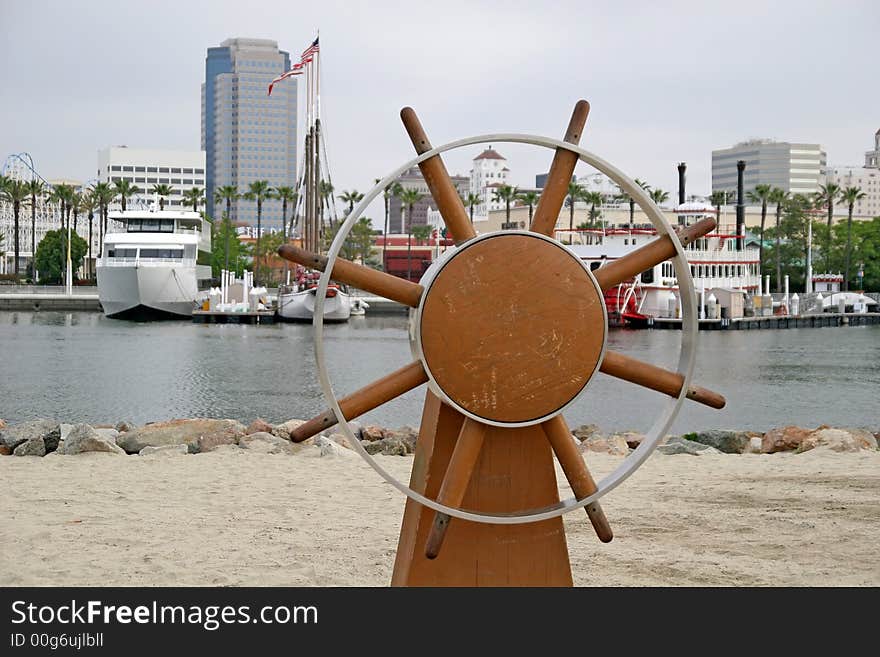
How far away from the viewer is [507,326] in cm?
481

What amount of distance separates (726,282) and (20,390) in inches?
1848

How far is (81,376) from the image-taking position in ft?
108

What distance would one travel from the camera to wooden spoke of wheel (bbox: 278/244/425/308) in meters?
4.89

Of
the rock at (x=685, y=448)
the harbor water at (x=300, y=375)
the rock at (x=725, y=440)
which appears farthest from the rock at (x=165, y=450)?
the harbor water at (x=300, y=375)

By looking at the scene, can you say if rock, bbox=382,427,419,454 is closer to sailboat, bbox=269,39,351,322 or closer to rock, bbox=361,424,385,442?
rock, bbox=361,424,385,442

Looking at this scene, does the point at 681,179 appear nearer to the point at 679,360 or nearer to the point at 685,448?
the point at 685,448

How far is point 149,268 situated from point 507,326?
59.0 meters

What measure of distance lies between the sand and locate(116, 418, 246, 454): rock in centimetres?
75

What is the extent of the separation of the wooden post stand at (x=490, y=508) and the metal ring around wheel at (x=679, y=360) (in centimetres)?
9

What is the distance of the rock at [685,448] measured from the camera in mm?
13023

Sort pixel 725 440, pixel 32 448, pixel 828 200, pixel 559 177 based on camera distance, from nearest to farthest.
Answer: pixel 559 177 → pixel 32 448 → pixel 725 440 → pixel 828 200

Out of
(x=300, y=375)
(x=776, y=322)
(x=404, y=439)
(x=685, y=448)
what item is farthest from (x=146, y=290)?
(x=685, y=448)
